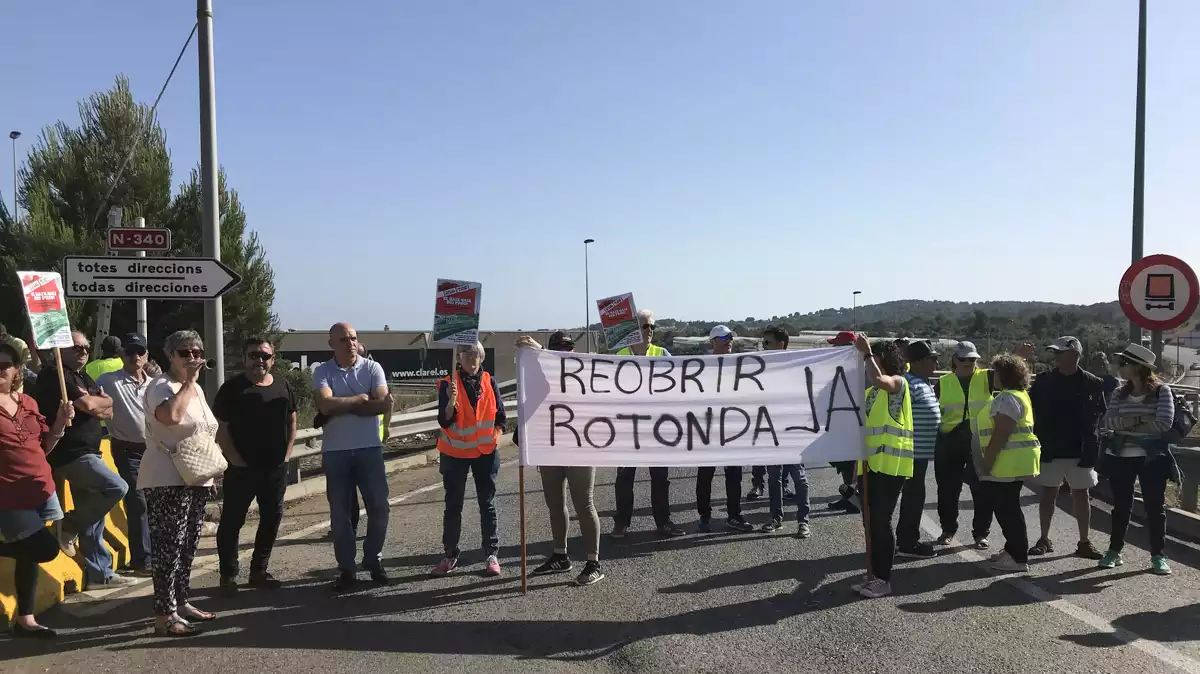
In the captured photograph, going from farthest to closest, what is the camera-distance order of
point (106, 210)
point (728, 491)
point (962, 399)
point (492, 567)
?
point (106, 210) < point (728, 491) < point (962, 399) < point (492, 567)

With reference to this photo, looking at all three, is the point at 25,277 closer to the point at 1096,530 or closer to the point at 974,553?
the point at 974,553

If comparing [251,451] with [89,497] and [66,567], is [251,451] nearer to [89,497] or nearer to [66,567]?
[89,497]

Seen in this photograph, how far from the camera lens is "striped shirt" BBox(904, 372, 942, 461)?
7035 millimetres

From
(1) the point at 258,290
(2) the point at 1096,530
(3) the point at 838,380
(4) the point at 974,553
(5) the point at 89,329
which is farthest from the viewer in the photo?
(1) the point at 258,290

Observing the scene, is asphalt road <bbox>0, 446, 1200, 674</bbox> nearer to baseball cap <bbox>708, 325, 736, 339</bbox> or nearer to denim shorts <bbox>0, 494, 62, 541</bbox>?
denim shorts <bbox>0, 494, 62, 541</bbox>

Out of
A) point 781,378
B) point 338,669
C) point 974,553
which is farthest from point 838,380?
point 338,669

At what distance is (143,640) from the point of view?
16.4 ft

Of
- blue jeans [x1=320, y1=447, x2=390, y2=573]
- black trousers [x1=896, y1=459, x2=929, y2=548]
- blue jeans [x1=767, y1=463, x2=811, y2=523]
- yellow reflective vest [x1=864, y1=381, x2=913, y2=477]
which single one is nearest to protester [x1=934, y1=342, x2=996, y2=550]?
black trousers [x1=896, y1=459, x2=929, y2=548]

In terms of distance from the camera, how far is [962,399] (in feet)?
23.7

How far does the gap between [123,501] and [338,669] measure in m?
3.67

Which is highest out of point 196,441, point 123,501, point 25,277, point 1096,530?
point 25,277

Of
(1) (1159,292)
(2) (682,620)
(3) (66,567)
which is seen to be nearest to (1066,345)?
(1) (1159,292)

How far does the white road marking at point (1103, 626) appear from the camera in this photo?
14.9 ft

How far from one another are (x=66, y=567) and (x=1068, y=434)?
840 cm
